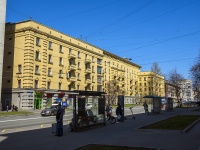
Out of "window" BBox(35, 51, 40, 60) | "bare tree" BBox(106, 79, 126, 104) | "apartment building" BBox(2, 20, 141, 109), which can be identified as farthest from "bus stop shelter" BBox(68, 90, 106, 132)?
"bare tree" BBox(106, 79, 126, 104)

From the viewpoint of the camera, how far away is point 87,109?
17.8m

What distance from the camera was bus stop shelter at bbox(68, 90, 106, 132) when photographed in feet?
53.9

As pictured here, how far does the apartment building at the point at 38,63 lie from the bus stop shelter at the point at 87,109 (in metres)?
32.2

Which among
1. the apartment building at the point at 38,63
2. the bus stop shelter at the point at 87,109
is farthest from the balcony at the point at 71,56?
the bus stop shelter at the point at 87,109

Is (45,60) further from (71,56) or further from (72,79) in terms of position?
(72,79)

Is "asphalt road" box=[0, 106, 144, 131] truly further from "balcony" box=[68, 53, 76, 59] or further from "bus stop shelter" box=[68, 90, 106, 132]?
"balcony" box=[68, 53, 76, 59]

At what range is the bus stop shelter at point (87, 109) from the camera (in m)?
16.4

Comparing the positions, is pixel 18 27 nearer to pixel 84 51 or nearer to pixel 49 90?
pixel 49 90

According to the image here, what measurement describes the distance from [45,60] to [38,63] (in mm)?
2198

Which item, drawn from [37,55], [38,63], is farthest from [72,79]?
[37,55]

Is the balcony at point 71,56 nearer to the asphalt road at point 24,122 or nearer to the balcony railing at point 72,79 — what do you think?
the balcony railing at point 72,79

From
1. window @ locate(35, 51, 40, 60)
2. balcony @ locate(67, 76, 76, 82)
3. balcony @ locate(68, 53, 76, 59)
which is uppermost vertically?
balcony @ locate(68, 53, 76, 59)

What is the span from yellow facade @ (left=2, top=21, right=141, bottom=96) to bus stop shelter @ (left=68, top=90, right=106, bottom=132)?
107 ft

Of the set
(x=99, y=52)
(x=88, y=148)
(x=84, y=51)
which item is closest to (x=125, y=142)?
(x=88, y=148)
